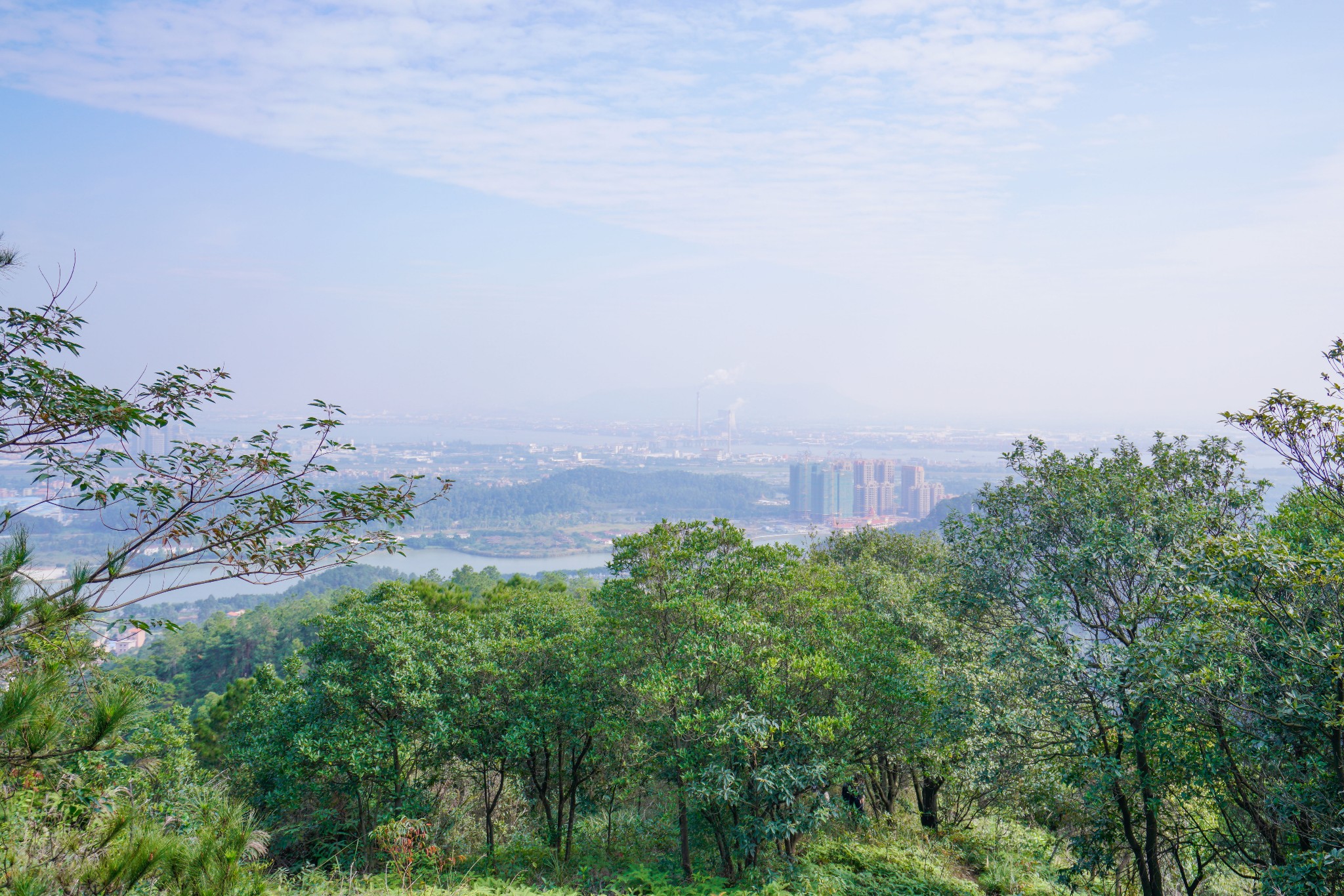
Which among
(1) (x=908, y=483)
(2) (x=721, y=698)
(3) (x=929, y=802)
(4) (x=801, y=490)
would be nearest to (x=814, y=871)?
(2) (x=721, y=698)

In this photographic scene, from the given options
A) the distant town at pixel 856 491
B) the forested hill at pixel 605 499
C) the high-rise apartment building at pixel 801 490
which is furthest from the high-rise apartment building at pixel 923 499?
the forested hill at pixel 605 499

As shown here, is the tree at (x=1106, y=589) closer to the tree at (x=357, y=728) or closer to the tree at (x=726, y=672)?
the tree at (x=726, y=672)

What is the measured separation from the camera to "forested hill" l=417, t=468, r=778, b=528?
104812mm

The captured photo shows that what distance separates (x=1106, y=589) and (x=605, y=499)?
107434 mm

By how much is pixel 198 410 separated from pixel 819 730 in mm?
5716

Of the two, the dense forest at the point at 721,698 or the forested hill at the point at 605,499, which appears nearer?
the dense forest at the point at 721,698

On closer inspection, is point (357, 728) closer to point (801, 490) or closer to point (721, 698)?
point (721, 698)

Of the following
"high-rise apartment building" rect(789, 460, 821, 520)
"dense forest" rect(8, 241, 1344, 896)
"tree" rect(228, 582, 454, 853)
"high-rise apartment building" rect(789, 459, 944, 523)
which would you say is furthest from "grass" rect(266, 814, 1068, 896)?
"high-rise apartment building" rect(789, 460, 821, 520)

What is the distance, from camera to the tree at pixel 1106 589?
19.2ft

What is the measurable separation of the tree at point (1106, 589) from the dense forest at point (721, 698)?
4 centimetres

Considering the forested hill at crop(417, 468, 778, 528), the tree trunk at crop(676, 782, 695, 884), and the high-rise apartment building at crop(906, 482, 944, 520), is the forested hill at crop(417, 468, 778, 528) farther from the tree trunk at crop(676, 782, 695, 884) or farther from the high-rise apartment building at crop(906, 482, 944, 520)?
the tree trunk at crop(676, 782, 695, 884)

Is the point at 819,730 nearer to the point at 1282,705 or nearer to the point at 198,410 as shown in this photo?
the point at 1282,705

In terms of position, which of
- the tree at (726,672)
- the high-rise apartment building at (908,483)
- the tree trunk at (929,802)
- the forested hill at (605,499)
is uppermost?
the tree at (726,672)

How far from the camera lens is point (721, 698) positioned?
293 inches
